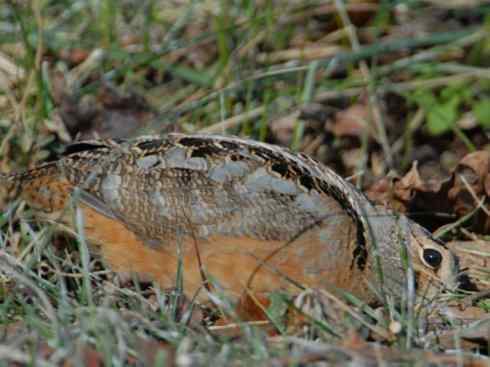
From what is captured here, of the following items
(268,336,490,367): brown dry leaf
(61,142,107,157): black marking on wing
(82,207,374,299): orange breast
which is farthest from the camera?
(61,142,107,157): black marking on wing

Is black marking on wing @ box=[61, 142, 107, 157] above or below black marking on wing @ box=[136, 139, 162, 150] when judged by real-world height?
below

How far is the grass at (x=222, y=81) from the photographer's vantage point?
5.13 metres

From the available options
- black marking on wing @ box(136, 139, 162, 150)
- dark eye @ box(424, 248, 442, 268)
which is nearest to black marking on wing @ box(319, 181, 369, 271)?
dark eye @ box(424, 248, 442, 268)

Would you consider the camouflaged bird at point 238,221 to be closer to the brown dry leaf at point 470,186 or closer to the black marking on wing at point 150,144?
the black marking on wing at point 150,144

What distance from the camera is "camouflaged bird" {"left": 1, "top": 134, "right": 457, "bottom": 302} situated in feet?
13.6

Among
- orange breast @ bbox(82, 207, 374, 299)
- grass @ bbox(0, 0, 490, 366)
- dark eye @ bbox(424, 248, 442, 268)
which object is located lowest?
dark eye @ bbox(424, 248, 442, 268)

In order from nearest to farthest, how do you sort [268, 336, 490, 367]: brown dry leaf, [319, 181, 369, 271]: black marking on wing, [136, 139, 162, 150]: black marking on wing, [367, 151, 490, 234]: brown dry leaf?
[268, 336, 490, 367]: brown dry leaf < [319, 181, 369, 271]: black marking on wing < [136, 139, 162, 150]: black marking on wing < [367, 151, 490, 234]: brown dry leaf

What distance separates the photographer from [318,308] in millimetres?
3631

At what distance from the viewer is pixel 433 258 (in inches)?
172

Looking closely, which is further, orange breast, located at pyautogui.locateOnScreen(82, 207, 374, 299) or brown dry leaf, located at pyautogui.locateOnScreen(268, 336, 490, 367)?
orange breast, located at pyautogui.locateOnScreen(82, 207, 374, 299)

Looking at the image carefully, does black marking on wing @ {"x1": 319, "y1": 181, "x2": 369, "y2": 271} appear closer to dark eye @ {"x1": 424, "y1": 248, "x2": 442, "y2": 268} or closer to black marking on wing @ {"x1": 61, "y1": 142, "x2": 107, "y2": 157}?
dark eye @ {"x1": 424, "y1": 248, "x2": 442, "y2": 268}

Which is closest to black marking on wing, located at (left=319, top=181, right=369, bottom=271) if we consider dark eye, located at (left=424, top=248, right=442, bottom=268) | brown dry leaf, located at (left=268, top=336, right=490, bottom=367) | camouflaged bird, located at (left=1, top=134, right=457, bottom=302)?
camouflaged bird, located at (left=1, top=134, right=457, bottom=302)

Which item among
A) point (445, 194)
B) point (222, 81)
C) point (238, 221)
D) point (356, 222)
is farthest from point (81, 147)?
point (445, 194)

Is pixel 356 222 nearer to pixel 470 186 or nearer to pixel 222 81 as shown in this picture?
pixel 470 186
